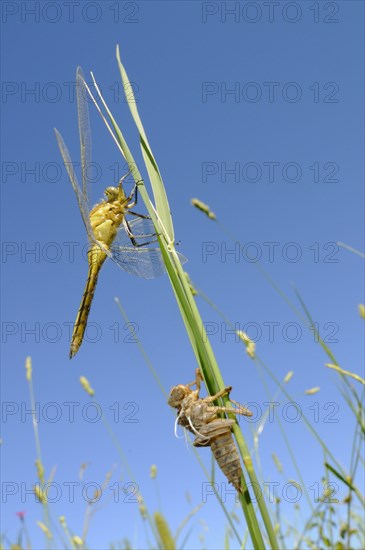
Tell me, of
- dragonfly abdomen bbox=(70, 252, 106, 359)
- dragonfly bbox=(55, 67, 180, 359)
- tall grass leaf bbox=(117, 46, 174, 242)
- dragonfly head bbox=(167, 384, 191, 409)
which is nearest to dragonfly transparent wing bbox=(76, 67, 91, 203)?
dragonfly bbox=(55, 67, 180, 359)

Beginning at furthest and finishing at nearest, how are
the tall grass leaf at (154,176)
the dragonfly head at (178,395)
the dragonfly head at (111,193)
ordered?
the dragonfly head at (111,193), the dragonfly head at (178,395), the tall grass leaf at (154,176)

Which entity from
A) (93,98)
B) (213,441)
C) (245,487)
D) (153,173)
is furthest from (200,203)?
(245,487)

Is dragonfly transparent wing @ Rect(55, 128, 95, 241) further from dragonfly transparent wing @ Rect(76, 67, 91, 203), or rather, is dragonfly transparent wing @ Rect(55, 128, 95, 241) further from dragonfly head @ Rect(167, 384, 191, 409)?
dragonfly head @ Rect(167, 384, 191, 409)

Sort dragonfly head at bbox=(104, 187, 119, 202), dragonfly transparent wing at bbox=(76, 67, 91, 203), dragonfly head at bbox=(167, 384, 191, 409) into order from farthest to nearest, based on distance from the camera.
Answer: dragonfly head at bbox=(104, 187, 119, 202)
dragonfly transparent wing at bbox=(76, 67, 91, 203)
dragonfly head at bbox=(167, 384, 191, 409)

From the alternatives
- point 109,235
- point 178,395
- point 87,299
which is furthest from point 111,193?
point 178,395

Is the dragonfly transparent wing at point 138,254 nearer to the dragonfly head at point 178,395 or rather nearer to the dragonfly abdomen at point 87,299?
the dragonfly abdomen at point 87,299

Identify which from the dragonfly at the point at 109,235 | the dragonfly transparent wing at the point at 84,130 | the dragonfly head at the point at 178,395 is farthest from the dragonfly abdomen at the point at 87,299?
the dragonfly head at the point at 178,395
